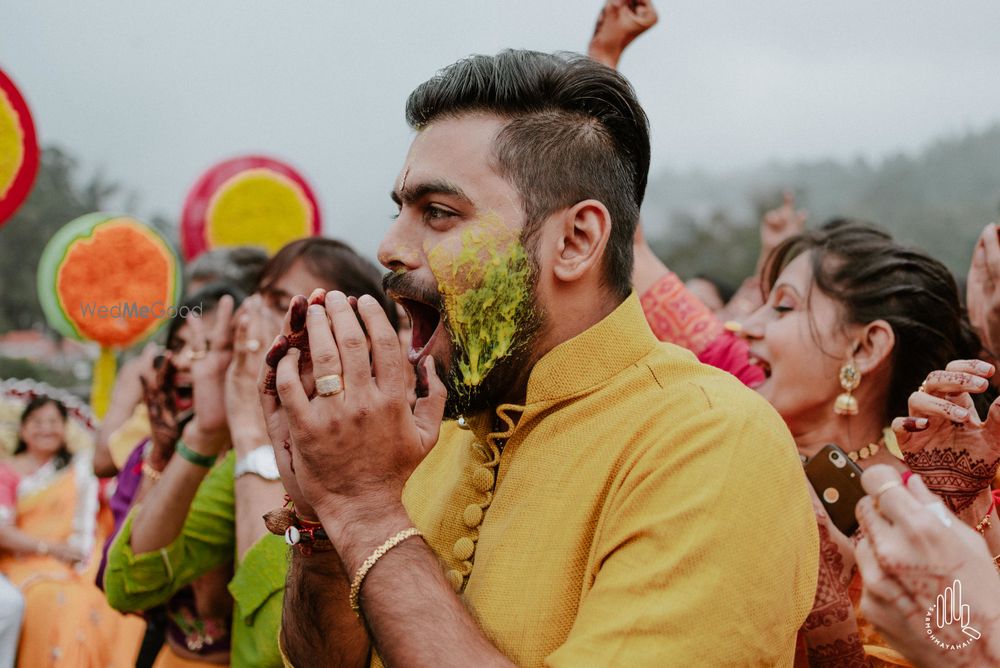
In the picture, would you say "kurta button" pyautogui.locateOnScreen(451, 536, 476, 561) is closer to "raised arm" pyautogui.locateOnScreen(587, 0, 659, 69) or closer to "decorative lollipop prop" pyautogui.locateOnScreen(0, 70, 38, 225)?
"raised arm" pyautogui.locateOnScreen(587, 0, 659, 69)

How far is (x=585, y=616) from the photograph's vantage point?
1.48m

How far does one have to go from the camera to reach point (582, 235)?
6.33 ft

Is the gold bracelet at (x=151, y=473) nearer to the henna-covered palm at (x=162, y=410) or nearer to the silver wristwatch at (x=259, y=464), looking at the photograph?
the henna-covered palm at (x=162, y=410)

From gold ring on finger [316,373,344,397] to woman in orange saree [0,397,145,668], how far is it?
139 inches

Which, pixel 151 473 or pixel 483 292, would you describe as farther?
pixel 151 473

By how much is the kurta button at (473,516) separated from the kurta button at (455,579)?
4.1 inches

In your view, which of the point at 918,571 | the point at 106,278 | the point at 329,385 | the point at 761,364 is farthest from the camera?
the point at 106,278

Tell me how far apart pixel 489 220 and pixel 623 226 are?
1.06 feet

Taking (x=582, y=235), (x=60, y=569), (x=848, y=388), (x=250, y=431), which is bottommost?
(x=60, y=569)

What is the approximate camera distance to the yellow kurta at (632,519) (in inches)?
56.2

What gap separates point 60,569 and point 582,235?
15.8ft

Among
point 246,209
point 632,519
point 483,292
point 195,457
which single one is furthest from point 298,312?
point 246,209

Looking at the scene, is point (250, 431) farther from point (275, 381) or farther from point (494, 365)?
point (494, 365)

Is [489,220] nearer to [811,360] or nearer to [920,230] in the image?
[811,360]
